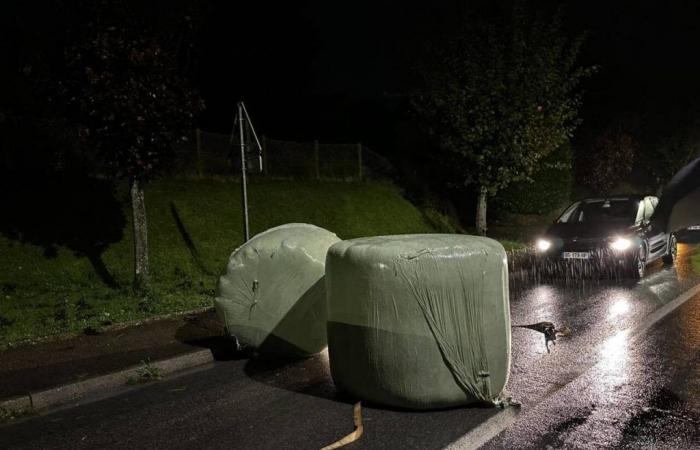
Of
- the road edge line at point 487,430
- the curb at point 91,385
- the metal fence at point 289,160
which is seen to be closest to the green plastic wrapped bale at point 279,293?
the curb at point 91,385

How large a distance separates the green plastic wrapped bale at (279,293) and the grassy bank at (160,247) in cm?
260

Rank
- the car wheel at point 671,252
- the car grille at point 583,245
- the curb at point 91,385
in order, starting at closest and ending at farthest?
the curb at point 91,385 < the car grille at point 583,245 < the car wheel at point 671,252

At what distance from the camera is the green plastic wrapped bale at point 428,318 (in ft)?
15.1

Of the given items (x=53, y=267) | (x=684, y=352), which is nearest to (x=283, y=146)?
(x=53, y=267)

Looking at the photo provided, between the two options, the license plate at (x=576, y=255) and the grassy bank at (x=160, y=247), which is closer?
the grassy bank at (x=160, y=247)

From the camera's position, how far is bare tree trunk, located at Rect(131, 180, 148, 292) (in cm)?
991

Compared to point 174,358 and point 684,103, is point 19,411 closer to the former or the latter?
point 174,358

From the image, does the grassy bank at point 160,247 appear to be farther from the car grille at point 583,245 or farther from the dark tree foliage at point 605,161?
the dark tree foliage at point 605,161

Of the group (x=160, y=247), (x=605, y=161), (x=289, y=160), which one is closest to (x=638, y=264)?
(x=160, y=247)

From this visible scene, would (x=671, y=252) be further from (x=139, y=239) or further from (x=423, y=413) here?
(x=139, y=239)

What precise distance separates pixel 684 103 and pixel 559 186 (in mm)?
15837

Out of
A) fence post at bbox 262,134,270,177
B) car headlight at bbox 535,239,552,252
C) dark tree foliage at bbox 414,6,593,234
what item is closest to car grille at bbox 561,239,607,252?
car headlight at bbox 535,239,552,252

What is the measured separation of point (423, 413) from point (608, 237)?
7750 mm

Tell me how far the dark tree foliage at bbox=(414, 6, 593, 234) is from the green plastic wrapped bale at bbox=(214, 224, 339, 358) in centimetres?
1098
